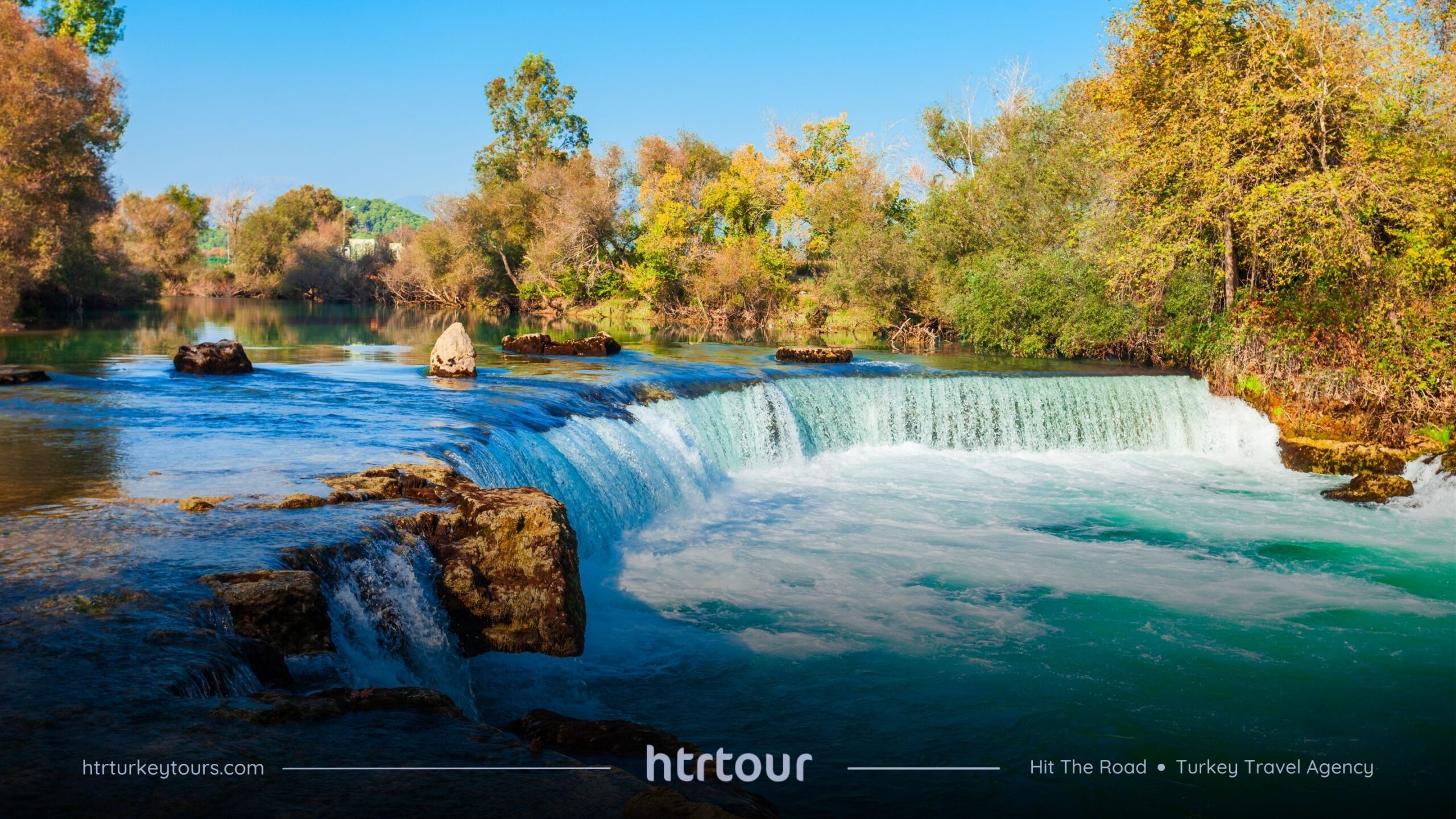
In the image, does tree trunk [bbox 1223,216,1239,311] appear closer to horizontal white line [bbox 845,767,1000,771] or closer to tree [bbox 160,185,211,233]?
horizontal white line [bbox 845,767,1000,771]

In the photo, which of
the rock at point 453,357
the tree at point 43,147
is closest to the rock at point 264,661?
the rock at point 453,357

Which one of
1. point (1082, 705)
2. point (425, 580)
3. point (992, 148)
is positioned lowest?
point (1082, 705)

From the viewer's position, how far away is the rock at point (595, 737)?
4848mm

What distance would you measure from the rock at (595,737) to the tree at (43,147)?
25.9 m

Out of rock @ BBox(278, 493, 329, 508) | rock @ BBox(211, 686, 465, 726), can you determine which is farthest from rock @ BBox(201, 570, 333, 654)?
rock @ BBox(278, 493, 329, 508)

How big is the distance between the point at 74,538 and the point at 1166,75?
18.8 m

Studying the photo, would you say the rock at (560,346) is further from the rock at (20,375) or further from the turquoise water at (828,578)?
the rock at (20,375)

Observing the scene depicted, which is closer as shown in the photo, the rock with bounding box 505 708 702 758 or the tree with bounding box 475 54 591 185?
the rock with bounding box 505 708 702 758

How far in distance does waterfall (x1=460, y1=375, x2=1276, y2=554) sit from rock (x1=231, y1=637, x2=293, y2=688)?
8093 mm

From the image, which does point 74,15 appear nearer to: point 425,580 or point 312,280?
point 312,280

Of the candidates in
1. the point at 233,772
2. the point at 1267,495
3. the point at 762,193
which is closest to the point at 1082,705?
the point at 233,772

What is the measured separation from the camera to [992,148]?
3556cm

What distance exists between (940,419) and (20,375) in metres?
13.9

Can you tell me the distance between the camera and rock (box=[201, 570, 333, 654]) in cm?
500
